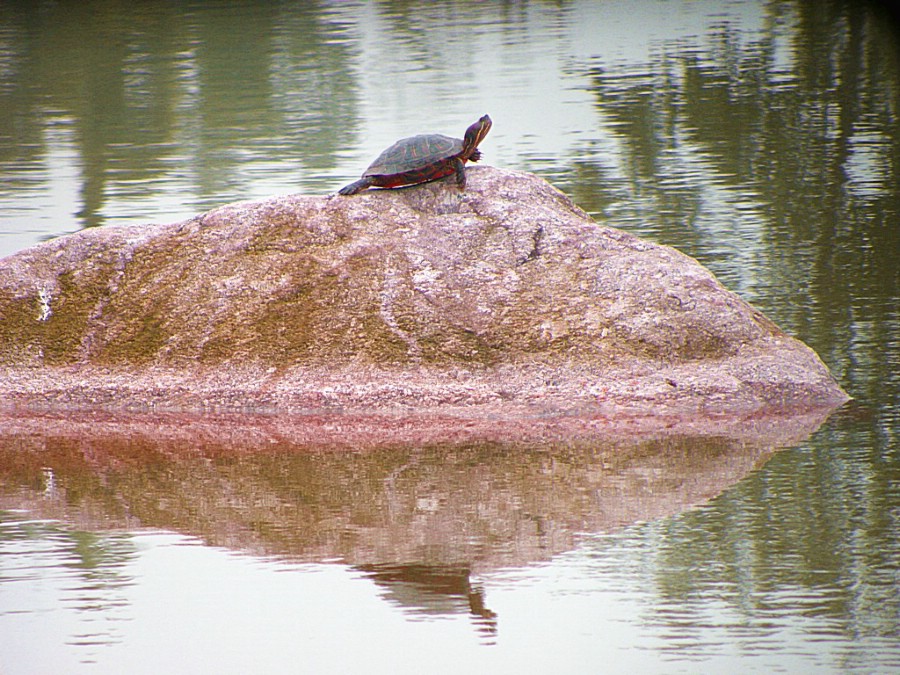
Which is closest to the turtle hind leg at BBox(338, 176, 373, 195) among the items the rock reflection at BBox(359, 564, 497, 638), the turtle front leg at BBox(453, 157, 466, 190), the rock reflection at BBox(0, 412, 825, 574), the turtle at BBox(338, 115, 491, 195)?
the turtle at BBox(338, 115, 491, 195)

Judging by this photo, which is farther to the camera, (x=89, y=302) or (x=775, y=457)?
(x=89, y=302)

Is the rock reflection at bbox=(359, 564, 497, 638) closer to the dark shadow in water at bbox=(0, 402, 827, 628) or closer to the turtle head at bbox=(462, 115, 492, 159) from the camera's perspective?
the dark shadow in water at bbox=(0, 402, 827, 628)

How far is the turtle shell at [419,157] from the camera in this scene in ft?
18.9

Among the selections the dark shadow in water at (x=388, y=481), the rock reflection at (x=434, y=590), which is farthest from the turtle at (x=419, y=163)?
the rock reflection at (x=434, y=590)

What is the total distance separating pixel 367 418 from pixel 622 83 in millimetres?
8762

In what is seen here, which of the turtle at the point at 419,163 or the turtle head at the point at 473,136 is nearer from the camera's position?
the turtle at the point at 419,163

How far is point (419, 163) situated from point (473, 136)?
36 cm

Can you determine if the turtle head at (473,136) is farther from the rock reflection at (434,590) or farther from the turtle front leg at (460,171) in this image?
the rock reflection at (434,590)

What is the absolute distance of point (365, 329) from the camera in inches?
215

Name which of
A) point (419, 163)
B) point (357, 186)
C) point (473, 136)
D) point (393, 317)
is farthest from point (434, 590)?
point (473, 136)

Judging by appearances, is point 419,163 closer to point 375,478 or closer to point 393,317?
point 393,317

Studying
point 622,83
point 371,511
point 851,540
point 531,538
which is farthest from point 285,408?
point 622,83

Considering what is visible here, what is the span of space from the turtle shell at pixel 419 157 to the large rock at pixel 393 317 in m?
0.17

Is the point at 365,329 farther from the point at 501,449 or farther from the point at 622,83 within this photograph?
the point at 622,83
